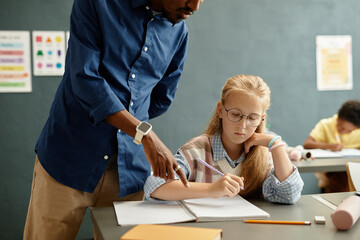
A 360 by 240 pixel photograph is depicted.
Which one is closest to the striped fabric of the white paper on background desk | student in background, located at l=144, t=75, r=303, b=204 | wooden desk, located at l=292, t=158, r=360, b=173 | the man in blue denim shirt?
student in background, located at l=144, t=75, r=303, b=204

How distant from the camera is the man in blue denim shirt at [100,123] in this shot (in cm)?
130

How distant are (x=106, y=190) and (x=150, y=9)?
0.66 meters

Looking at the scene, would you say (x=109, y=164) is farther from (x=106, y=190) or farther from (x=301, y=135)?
(x=301, y=135)

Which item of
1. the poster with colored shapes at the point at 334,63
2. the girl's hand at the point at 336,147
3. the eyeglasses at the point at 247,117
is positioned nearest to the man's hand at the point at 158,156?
the eyeglasses at the point at 247,117

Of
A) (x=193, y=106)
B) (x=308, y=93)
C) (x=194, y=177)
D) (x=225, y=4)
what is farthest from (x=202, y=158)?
(x=308, y=93)

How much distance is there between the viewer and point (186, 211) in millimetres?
1322

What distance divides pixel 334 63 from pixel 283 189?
3.36m

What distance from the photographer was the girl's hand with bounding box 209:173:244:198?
136 centimetres

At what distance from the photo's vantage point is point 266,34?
13.8 ft

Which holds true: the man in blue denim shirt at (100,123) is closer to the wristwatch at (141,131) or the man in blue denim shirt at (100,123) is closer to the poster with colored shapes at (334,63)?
the wristwatch at (141,131)

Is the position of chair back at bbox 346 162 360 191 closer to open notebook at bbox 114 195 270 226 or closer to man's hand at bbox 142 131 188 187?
open notebook at bbox 114 195 270 226

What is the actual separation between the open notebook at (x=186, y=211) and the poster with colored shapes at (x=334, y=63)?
3295mm

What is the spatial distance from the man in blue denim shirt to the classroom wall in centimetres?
231

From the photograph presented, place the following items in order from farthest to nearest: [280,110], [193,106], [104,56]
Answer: [280,110] < [193,106] < [104,56]
